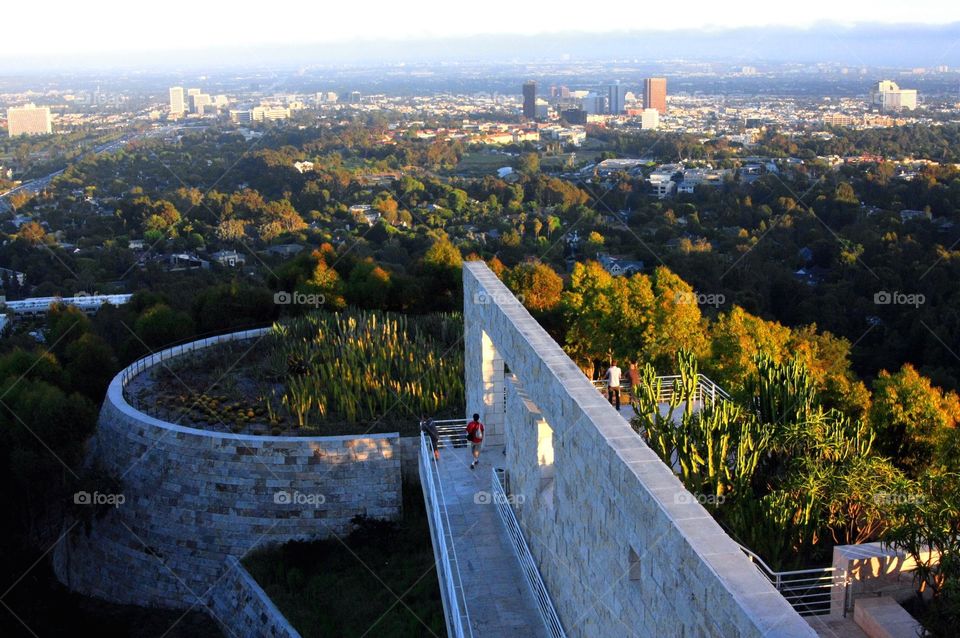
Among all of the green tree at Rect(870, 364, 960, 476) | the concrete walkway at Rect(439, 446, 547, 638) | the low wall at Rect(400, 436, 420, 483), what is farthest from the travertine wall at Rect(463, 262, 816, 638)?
the green tree at Rect(870, 364, 960, 476)

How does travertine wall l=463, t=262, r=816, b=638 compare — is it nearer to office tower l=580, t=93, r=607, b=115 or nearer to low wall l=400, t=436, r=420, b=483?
low wall l=400, t=436, r=420, b=483

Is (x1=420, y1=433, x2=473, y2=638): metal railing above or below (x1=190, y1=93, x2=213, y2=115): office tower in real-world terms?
below

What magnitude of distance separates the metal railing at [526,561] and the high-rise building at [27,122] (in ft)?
377

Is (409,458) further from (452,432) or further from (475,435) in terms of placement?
(475,435)

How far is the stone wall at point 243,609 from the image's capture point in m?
10.3

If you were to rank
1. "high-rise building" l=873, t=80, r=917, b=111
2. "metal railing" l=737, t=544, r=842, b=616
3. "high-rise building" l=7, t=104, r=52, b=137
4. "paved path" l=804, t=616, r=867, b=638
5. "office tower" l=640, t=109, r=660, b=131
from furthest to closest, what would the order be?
"high-rise building" l=7, t=104, r=52, b=137, "high-rise building" l=873, t=80, r=917, b=111, "office tower" l=640, t=109, r=660, b=131, "metal railing" l=737, t=544, r=842, b=616, "paved path" l=804, t=616, r=867, b=638

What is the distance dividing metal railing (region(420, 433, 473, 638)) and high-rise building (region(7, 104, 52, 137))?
113541mm

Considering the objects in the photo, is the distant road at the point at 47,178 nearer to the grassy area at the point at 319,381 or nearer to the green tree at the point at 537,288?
the grassy area at the point at 319,381

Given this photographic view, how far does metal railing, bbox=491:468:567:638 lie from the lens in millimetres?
6965

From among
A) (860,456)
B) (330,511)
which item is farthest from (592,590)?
(330,511)

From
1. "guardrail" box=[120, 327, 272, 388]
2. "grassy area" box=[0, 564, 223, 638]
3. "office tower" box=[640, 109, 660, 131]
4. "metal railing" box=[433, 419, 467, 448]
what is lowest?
"grassy area" box=[0, 564, 223, 638]

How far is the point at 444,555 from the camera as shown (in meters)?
7.91

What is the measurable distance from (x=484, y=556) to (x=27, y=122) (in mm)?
118772

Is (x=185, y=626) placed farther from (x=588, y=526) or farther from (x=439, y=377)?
(x=588, y=526)
